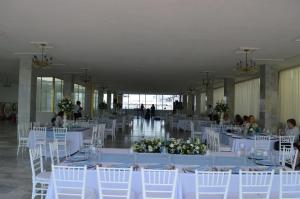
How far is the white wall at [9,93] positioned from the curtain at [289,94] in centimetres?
1816

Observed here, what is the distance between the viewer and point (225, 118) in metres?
13.8

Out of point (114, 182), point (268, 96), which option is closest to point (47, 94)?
point (268, 96)

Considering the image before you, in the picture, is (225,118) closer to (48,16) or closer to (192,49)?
(192,49)

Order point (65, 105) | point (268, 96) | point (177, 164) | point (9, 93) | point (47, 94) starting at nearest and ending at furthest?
→ point (177, 164)
point (65, 105)
point (268, 96)
point (47, 94)
point (9, 93)

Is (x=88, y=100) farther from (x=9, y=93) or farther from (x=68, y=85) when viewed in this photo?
(x=9, y=93)

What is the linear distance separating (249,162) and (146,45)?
5.00 metres

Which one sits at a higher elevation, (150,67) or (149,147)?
(150,67)

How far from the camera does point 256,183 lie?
144 inches

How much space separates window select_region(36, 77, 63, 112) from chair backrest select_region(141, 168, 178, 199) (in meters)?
16.6

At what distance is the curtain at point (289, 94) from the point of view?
13492 mm

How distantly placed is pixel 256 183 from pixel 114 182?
1299mm

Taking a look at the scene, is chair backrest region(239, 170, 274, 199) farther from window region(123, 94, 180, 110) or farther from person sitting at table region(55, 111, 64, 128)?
window region(123, 94, 180, 110)

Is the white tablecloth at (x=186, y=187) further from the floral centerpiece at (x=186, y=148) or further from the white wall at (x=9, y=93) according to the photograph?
the white wall at (x=9, y=93)

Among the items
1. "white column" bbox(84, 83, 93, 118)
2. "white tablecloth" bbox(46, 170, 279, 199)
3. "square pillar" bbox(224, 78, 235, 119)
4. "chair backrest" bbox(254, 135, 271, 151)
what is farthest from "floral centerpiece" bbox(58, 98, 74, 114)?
"square pillar" bbox(224, 78, 235, 119)
